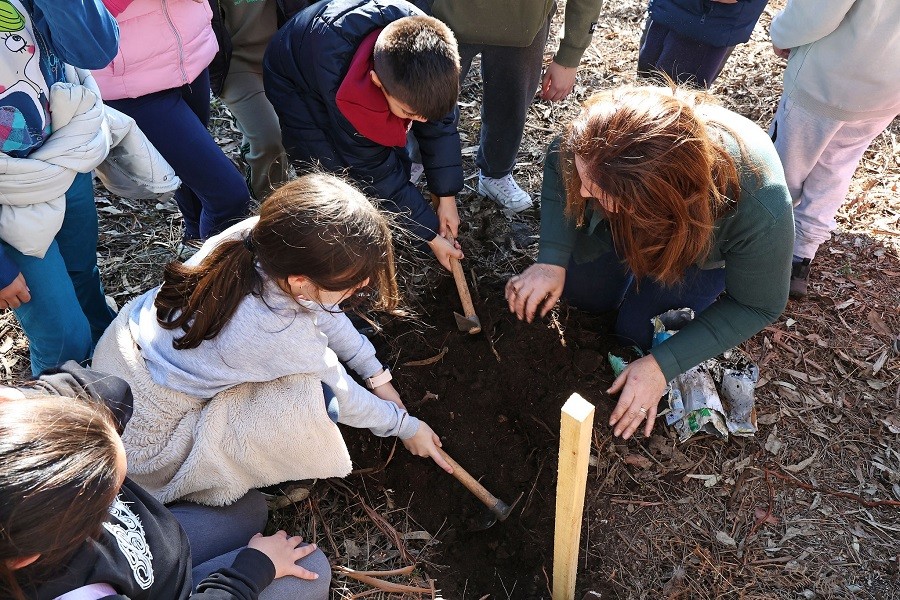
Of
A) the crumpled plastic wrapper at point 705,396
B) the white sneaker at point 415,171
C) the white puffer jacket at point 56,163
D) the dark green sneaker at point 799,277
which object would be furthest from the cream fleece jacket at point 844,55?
the white puffer jacket at point 56,163

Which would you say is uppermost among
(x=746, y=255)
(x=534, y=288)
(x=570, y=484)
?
(x=746, y=255)

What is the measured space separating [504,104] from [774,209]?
1.40 metres

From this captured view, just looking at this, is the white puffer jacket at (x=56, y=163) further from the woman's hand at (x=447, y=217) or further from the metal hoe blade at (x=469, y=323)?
the metal hoe blade at (x=469, y=323)

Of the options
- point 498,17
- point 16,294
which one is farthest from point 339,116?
point 16,294

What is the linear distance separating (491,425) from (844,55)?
188 centimetres

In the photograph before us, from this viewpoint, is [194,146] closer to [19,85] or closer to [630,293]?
[19,85]

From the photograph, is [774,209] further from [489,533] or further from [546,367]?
[489,533]

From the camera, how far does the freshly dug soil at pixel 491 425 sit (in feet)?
7.02

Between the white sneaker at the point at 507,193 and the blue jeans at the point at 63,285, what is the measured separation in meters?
1.75

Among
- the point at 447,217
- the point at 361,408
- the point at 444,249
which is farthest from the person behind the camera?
the point at 447,217

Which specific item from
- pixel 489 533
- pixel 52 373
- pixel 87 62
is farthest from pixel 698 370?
pixel 87 62

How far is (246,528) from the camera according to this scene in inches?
76.1

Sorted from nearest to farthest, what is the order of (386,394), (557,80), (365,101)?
1. (365,101)
2. (386,394)
3. (557,80)

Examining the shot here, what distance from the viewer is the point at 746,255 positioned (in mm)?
1853
